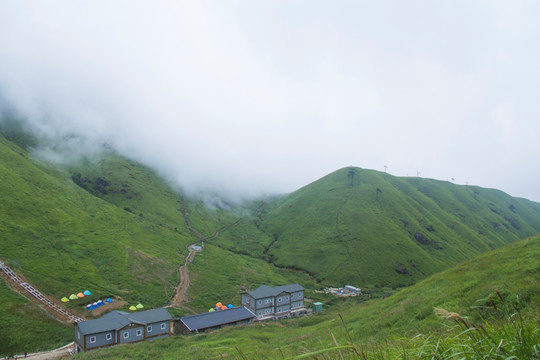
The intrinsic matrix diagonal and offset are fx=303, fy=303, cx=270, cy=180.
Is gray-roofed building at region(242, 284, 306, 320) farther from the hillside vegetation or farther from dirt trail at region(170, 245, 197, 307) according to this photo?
dirt trail at region(170, 245, 197, 307)

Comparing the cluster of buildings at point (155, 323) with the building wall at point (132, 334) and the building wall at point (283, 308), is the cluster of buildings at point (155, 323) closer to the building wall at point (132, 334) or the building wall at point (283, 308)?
the building wall at point (132, 334)

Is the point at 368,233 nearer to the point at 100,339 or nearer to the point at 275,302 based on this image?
the point at 275,302

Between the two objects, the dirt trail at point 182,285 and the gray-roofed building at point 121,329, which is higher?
the dirt trail at point 182,285

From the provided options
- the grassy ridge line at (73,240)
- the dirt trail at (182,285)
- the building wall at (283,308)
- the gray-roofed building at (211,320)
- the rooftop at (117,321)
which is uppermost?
the grassy ridge line at (73,240)

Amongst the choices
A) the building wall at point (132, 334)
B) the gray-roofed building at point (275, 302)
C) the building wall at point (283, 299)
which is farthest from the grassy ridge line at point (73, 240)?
the building wall at point (283, 299)

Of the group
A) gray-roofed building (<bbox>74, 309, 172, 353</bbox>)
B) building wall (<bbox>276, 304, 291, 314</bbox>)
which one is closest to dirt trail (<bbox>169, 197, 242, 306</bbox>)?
gray-roofed building (<bbox>74, 309, 172, 353</bbox>)

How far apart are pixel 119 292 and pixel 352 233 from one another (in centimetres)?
9438

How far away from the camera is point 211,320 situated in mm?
55344

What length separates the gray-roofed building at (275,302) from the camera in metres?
70.6

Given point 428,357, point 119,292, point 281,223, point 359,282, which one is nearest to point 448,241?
point 359,282

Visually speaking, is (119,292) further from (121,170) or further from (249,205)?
(249,205)

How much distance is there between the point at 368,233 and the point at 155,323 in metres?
102

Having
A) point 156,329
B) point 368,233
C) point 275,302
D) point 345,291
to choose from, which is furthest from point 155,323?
point 368,233

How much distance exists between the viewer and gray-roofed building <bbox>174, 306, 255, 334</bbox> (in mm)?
52406
